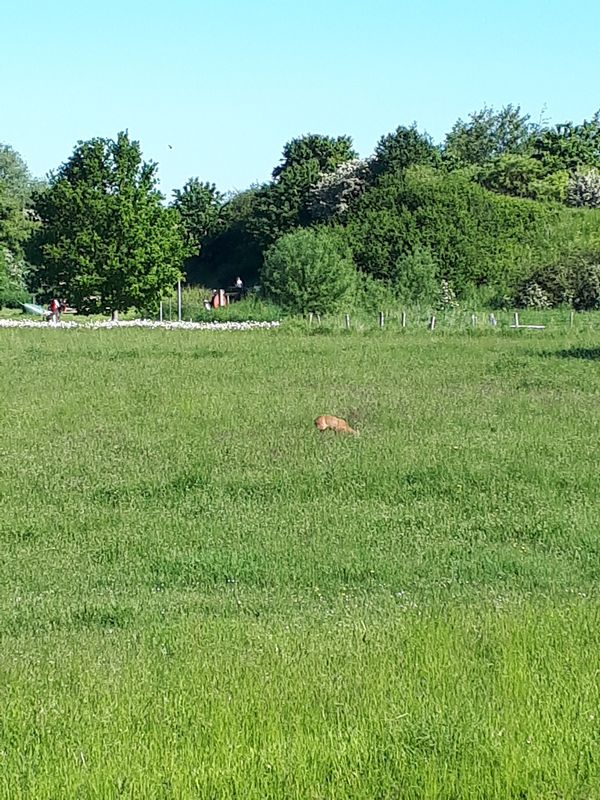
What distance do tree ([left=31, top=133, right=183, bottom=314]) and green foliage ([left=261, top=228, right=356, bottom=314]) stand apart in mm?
7355

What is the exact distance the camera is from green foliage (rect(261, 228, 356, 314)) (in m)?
45.2

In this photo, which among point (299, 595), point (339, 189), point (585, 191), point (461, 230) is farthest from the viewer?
point (339, 189)

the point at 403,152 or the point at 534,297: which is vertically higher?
the point at 403,152

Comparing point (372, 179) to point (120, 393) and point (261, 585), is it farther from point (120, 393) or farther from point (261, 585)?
point (261, 585)

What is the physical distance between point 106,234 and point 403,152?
96.3 ft

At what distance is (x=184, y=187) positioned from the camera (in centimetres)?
8869

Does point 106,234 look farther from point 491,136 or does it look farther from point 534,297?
point 491,136

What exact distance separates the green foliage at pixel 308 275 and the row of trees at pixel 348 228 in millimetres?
60

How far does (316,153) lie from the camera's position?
8538cm

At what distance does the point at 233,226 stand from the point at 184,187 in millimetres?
6369

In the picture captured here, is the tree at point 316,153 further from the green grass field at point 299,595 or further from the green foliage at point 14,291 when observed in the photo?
the green grass field at point 299,595

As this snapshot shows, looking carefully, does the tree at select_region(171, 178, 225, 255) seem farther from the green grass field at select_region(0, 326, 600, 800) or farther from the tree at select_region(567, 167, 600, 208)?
the green grass field at select_region(0, 326, 600, 800)

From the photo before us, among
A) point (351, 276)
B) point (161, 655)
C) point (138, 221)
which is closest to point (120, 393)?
point (161, 655)

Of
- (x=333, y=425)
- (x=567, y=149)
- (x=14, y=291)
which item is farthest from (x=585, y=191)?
(x=333, y=425)
